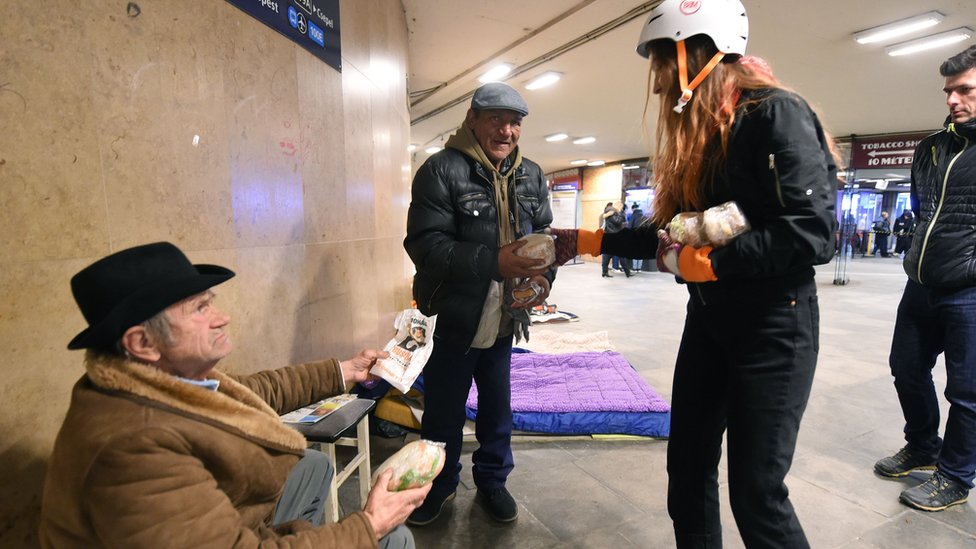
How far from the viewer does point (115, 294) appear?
0.92 metres

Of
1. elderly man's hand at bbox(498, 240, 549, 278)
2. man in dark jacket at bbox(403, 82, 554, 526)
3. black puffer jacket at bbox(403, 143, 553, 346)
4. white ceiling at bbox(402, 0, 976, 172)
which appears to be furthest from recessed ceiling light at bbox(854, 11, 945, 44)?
elderly man's hand at bbox(498, 240, 549, 278)

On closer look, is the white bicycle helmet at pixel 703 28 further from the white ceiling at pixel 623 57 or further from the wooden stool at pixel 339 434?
the white ceiling at pixel 623 57

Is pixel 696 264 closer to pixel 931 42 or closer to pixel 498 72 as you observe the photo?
pixel 498 72

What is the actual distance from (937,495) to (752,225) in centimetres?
207

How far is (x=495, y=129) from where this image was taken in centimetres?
201

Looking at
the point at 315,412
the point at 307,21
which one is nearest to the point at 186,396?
the point at 315,412

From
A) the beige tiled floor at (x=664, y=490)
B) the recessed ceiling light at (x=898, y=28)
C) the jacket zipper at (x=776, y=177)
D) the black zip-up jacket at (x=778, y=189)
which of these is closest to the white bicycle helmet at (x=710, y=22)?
the black zip-up jacket at (x=778, y=189)

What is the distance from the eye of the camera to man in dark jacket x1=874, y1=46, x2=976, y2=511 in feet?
7.06

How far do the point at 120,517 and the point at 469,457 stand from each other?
7.30 ft

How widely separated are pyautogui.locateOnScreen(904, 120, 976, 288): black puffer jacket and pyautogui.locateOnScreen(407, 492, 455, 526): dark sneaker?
2568mm

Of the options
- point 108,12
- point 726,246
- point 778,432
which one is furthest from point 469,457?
point 108,12

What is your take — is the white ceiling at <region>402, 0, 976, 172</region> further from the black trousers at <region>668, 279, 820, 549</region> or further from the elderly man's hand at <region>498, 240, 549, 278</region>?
the black trousers at <region>668, 279, 820, 549</region>

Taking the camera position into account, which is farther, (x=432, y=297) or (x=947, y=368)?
(x=947, y=368)

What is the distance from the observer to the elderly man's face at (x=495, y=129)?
2002 mm
